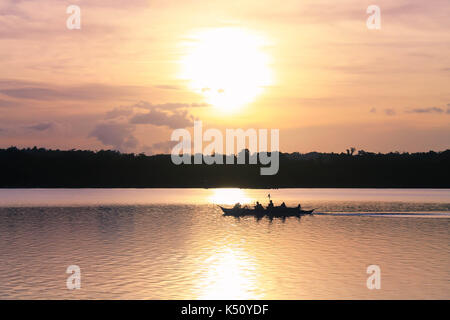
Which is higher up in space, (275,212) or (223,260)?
(275,212)

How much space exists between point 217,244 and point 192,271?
18338 millimetres

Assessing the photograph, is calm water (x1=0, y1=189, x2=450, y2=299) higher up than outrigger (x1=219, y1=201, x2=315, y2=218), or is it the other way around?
outrigger (x1=219, y1=201, x2=315, y2=218)

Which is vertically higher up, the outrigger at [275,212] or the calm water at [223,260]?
the outrigger at [275,212]

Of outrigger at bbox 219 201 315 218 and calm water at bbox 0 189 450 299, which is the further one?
outrigger at bbox 219 201 315 218

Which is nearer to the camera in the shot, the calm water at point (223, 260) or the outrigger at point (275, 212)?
the calm water at point (223, 260)

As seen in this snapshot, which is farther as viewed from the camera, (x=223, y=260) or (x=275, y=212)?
(x=275, y=212)
